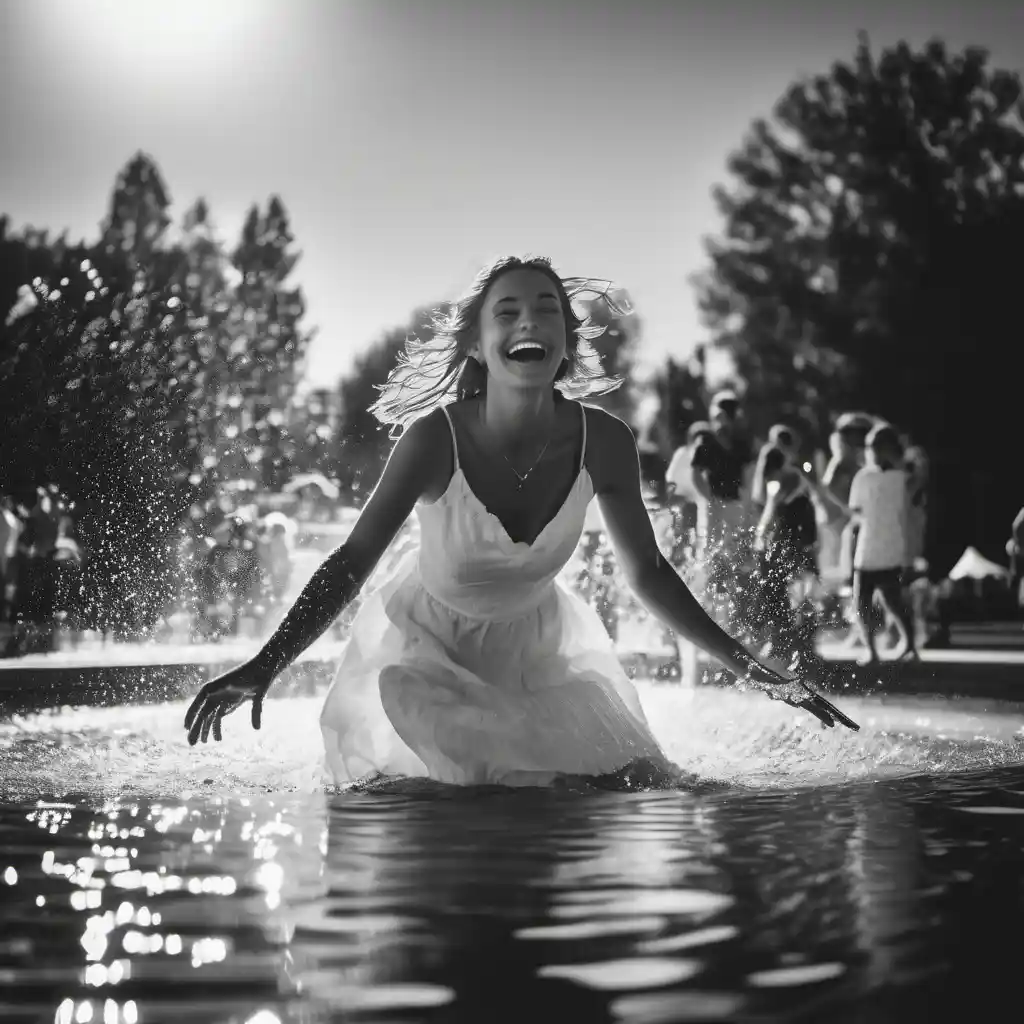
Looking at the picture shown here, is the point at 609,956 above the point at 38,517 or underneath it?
underneath

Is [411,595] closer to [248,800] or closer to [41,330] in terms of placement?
[248,800]

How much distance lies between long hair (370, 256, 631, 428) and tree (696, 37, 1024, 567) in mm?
25426

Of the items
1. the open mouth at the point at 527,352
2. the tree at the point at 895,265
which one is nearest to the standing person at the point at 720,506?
the open mouth at the point at 527,352

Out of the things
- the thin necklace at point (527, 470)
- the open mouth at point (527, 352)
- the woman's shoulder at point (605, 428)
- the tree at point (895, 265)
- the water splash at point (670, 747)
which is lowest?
the water splash at point (670, 747)

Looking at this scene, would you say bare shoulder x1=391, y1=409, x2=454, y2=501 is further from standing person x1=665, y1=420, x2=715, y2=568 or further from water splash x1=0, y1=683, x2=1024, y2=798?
standing person x1=665, y1=420, x2=715, y2=568

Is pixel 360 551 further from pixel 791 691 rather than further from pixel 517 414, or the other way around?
pixel 791 691

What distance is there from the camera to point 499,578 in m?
4.99

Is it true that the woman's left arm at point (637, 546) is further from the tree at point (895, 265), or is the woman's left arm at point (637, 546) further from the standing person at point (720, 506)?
the tree at point (895, 265)

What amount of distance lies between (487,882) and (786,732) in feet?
13.7

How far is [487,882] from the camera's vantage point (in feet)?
10.3

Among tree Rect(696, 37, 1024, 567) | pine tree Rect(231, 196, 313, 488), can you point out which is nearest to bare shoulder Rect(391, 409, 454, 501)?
tree Rect(696, 37, 1024, 567)

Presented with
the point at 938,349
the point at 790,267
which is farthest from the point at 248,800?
the point at 790,267

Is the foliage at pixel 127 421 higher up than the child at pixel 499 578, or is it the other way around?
the foliage at pixel 127 421

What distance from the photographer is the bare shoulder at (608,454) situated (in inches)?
199
